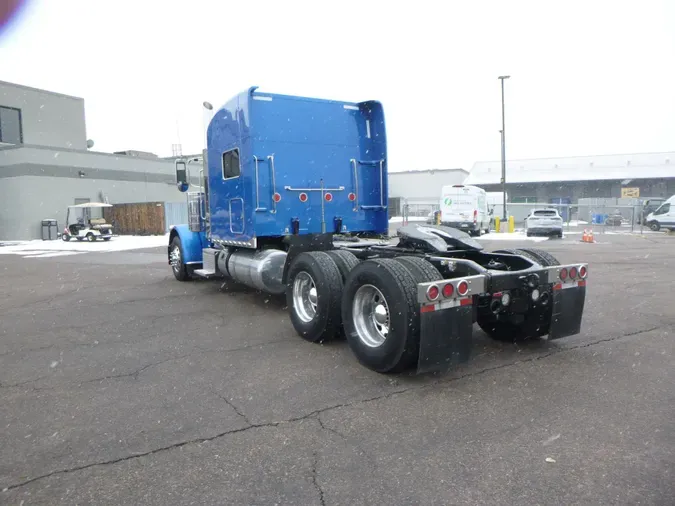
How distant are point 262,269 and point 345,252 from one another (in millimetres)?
1892

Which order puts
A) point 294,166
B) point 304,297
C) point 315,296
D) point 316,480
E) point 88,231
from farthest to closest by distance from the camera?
point 88,231
point 294,166
point 304,297
point 315,296
point 316,480

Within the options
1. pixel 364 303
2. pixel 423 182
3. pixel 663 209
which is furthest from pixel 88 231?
pixel 423 182

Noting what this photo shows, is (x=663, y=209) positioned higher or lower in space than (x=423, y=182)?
lower

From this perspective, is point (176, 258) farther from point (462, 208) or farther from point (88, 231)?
point (88, 231)

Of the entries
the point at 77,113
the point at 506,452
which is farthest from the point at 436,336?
the point at 77,113

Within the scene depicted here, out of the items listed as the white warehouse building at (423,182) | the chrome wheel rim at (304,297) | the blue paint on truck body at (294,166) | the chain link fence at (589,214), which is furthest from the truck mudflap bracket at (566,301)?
the white warehouse building at (423,182)

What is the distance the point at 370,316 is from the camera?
5145 mm

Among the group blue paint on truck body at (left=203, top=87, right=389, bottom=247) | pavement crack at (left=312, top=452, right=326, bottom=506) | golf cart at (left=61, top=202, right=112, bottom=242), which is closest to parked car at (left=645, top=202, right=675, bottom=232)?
blue paint on truck body at (left=203, top=87, right=389, bottom=247)

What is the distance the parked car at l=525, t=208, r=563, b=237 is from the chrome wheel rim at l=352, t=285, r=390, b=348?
934 inches

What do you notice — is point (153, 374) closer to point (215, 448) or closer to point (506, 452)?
point (215, 448)

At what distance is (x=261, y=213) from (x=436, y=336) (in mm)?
4169

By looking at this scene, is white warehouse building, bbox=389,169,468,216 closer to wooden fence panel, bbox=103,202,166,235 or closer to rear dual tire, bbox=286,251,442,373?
wooden fence panel, bbox=103,202,166,235

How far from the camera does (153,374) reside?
16.1 ft

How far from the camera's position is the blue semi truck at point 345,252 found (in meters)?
4.47
